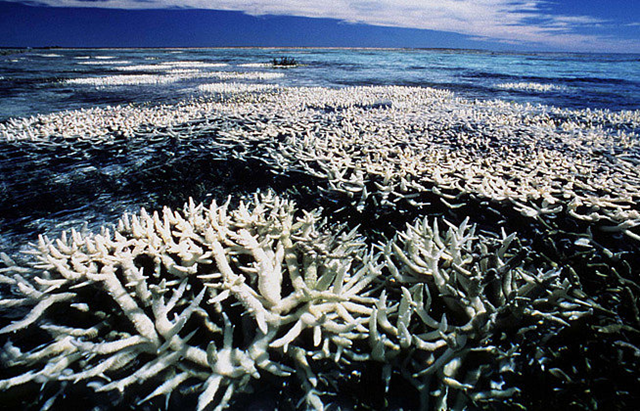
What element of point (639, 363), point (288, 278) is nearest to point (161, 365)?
point (288, 278)

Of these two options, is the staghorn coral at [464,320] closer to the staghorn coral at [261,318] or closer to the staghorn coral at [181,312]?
the staghorn coral at [261,318]

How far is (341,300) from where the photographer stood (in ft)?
6.65

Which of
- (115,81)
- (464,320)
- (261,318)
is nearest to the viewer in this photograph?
(261,318)

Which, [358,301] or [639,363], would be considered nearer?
[639,363]

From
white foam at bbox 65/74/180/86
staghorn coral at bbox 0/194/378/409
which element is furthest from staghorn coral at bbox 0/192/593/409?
white foam at bbox 65/74/180/86

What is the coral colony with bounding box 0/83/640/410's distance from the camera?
1662 millimetres

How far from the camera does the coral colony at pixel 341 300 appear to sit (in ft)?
5.45

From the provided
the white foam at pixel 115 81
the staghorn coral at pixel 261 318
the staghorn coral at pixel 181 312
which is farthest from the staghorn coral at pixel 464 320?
the white foam at pixel 115 81

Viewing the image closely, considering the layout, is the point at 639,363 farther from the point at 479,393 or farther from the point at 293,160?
the point at 293,160

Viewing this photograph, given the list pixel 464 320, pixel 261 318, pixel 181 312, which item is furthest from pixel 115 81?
pixel 464 320

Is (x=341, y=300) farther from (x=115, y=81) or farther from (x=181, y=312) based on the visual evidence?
(x=115, y=81)

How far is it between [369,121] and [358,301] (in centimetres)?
605

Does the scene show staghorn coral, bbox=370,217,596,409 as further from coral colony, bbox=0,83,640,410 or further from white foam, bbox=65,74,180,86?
white foam, bbox=65,74,180,86

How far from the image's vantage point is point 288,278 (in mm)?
2352
